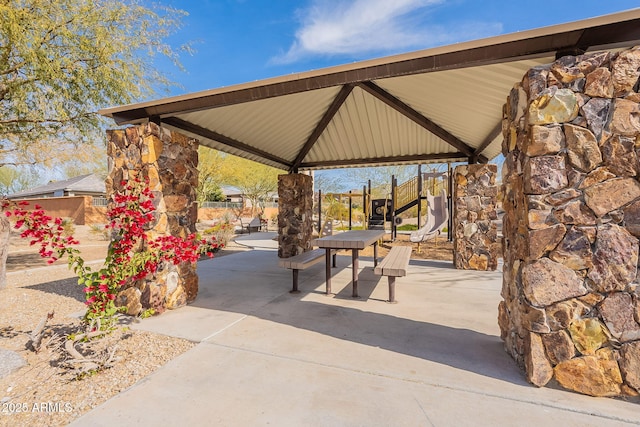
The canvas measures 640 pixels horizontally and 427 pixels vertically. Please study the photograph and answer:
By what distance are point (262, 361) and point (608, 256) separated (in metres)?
2.74

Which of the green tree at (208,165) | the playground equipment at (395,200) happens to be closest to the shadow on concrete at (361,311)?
the playground equipment at (395,200)

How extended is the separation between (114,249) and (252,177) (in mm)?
20602

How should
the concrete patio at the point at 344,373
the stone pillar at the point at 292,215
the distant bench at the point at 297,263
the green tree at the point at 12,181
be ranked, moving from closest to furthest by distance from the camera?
the concrete patio at the point at 344,373
the distant bench at the point at 297,263
the stone pillar at the point at 292,215
the green tree at the point at 12,181

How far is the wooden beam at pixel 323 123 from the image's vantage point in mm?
4500

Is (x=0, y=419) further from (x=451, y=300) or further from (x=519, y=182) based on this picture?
(x=451, y=300)

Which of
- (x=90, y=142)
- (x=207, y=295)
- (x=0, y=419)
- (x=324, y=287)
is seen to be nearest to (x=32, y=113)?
(x=90, y=142)

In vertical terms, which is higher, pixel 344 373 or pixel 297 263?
pixel 297 263

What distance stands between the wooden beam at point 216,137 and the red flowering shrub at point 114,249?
1.07 m

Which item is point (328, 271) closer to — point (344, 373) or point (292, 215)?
point (344, 373)

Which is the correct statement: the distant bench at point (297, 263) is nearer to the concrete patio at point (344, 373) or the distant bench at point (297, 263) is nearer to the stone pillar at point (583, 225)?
the concrete patio at point (344, 373)

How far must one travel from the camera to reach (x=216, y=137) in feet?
16.6

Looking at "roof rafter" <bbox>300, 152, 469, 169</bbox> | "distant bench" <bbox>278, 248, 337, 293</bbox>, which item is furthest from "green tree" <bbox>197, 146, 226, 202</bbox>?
"distant bench" <bbox>278, 248, 337, 293</bbox>

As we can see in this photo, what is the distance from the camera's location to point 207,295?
445 cm

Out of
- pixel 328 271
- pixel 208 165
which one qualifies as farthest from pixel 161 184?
pixel 208 165
